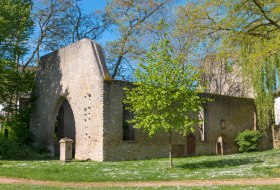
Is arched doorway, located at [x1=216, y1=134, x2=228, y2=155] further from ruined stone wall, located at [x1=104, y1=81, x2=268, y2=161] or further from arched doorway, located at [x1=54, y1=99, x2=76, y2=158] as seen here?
arched doorway, located at [x1=54, y1=99, x2=76, y2=158]

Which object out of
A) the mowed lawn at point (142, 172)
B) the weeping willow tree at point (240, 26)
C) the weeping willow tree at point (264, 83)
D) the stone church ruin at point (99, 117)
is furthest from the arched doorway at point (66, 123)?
the weeping willow tree at point (240, 26)

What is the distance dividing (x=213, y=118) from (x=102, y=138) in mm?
9698

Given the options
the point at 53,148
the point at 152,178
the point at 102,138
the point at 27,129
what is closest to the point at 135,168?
the point at 152,178

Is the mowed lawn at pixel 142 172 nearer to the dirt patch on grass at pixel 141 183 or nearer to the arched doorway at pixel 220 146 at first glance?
the dirt patch on grass at pixel 141 183

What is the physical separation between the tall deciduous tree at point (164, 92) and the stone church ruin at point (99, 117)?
14.5 ft

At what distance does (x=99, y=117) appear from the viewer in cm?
2100

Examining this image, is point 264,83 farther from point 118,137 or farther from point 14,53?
point 14,53

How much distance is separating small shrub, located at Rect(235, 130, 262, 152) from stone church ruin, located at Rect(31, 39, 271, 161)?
0.58 m

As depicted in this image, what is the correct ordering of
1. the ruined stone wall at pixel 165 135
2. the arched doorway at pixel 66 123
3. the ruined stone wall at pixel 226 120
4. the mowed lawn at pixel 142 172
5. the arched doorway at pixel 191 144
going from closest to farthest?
1. the mowed lawn at pixel 142 172
2. the ruined stone wall at pixel 165 135
3. the arched doorway at pixel 191 144
4. the ruined stone wall at pixel 226 120
5. the arched doorway at pixel 66 123

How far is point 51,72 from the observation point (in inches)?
1028

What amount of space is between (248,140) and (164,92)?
1390 cm

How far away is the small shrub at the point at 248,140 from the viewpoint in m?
27.5

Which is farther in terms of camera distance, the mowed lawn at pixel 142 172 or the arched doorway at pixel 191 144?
the arched doorway at pixel 191 144

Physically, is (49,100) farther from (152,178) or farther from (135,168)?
(152,178)
